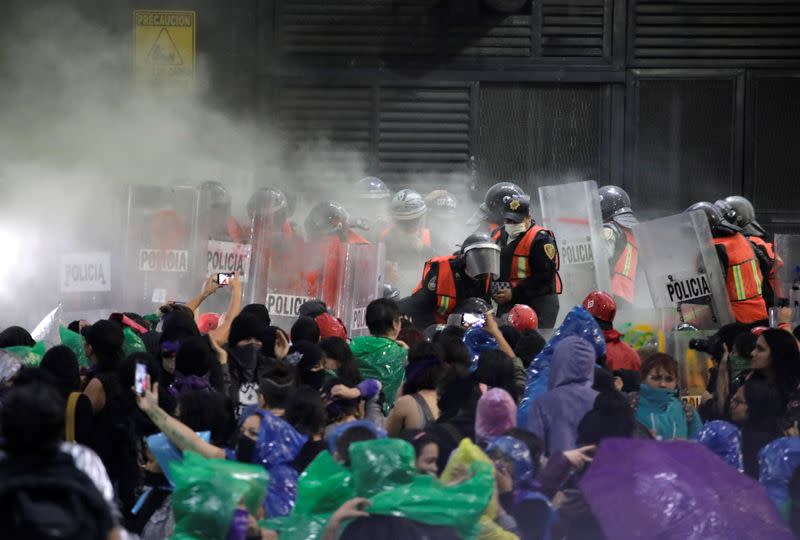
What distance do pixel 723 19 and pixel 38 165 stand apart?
274 inches

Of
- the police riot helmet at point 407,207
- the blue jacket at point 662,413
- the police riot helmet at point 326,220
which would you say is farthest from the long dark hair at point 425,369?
the police riot helmet at point 407,207

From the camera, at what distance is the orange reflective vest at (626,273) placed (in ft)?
35.9

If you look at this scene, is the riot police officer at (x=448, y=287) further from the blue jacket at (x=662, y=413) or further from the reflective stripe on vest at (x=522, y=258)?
the blue jacket at (x=662, y=413)

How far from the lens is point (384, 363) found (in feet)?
22.7

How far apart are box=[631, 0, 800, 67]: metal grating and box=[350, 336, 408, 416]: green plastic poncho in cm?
862

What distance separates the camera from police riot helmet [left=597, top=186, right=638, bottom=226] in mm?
12203

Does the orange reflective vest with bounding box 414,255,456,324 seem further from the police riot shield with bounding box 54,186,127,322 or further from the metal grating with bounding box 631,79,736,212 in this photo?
the metal grating with bounding box 631,79,736,212

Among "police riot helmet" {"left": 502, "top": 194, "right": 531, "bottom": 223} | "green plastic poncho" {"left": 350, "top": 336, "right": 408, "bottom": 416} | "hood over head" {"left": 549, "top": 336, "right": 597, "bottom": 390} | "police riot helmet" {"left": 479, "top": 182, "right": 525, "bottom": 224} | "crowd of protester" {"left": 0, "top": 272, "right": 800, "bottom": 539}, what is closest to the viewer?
"crowd of protester" {"left": 0, "top": 272, "right": 800, "bottom": 539}

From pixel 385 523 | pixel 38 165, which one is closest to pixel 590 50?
pixel 38 165

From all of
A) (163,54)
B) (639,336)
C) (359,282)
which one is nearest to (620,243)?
(639,336)

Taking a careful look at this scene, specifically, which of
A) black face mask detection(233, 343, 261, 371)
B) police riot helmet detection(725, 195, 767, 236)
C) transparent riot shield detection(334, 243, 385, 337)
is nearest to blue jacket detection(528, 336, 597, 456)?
black face mask detection(233, 343, 261, 371)

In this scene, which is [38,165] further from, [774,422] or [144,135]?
[774,422]

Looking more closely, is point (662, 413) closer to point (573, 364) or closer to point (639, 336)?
point (573, 364)

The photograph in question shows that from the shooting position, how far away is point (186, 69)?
1483 centimetres
